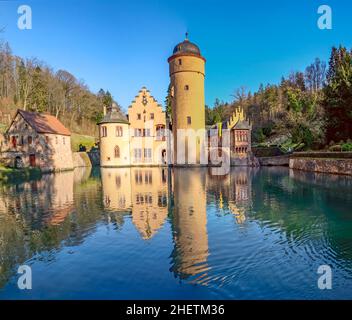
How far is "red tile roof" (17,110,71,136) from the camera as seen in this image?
3694 cm

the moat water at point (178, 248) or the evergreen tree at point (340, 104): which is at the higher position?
the evergreen tree at point (340, 104)

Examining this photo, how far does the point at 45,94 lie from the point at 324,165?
5800 cm

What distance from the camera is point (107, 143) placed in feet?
141

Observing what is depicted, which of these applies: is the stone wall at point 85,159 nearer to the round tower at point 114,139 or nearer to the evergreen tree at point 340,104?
the round tower at point 114,139

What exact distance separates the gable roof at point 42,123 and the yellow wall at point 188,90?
19096 millimetres

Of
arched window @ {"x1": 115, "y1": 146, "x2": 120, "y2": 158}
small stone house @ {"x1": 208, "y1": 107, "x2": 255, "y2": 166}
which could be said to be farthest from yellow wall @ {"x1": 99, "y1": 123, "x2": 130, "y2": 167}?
small stone house @ {"x1": 208, "y1": 107, "x2": 255, "y2": 166}

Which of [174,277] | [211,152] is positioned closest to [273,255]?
[174,277]

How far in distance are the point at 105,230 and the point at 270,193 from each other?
11623mm

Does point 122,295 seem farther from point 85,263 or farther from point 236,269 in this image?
point 236,269

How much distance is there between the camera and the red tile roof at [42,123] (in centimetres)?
3694

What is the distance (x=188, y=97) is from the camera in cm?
4106

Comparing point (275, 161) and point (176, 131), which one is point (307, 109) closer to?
point (275, 161)

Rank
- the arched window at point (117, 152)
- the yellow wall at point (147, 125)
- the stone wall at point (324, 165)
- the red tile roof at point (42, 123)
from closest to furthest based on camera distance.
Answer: the stone wall at point (324, 165) < the red tile roof at point (42, 123) < the arched window at point (117, 152) < the yellow wall at point (147, 125)

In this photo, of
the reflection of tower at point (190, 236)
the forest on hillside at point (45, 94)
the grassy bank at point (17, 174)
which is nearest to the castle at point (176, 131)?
the grassy bank at point (17, 174)
